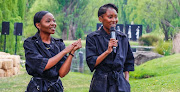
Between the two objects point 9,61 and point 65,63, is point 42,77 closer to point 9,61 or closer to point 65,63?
point 65,63

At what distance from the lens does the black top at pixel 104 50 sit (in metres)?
3.97

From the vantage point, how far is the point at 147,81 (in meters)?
11.6

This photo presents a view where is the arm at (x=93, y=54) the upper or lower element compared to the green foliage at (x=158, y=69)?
upper

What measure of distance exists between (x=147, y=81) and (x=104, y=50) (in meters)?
7.85

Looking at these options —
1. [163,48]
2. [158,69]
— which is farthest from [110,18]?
[163,48]

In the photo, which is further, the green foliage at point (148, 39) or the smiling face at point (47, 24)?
the green foliage at point (148, 39)

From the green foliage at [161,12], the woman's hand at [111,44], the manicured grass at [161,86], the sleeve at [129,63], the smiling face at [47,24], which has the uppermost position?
the green foliage at [161,12]

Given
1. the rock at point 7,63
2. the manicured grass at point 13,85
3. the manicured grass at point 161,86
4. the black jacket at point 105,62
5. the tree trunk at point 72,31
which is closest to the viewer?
the black jacket at point 105,62

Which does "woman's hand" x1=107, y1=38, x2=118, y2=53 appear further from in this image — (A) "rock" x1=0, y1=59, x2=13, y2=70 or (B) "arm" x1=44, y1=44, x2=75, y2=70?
(A) "rock" x1=0, y1=59, x2=13, y2=70

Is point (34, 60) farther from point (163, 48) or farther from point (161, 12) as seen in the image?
point (161, 12)

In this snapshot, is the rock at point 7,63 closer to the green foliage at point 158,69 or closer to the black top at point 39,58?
the green foliage at point 158,69

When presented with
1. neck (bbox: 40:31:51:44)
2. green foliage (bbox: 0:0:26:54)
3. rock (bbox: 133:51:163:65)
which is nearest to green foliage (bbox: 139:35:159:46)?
rock (bbox: 133:51:163:65)

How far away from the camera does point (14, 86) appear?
1159 cm

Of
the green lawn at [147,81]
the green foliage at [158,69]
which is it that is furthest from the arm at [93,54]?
the green foliage at [158,69]
